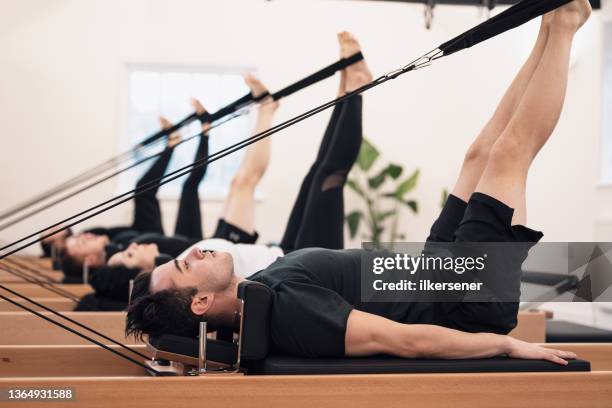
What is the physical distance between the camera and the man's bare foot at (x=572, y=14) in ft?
6.26

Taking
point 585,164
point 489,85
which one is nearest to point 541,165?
point 585,164

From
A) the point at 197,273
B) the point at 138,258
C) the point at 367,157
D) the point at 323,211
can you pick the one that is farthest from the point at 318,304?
the point at 367,157

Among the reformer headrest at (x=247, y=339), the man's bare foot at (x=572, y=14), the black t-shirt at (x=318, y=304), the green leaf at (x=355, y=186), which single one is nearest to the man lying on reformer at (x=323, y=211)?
the black t-shirt at (x=318, y=304)

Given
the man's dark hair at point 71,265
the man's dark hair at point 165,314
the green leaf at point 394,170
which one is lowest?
the man's dark hair at point 165,314

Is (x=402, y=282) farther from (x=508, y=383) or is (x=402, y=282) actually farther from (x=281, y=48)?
(x=281, y=48)

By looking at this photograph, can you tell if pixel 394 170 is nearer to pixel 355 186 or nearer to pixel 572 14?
pixel 355 186

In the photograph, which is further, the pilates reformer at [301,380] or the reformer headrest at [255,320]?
the reformer headrest at [255,320]

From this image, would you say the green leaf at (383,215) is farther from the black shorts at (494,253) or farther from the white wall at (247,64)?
the black shorts at (494,253)

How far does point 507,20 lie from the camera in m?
1.90

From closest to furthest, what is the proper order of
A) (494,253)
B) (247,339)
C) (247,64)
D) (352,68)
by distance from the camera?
1. (247,339)
2. (494,253)
3. (352,68)
4. (247,64)

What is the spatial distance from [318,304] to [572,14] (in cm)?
92

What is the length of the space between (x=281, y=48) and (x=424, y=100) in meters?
1.55

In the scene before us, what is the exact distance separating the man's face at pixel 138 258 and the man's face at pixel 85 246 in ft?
3.75

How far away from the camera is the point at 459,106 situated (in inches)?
324
